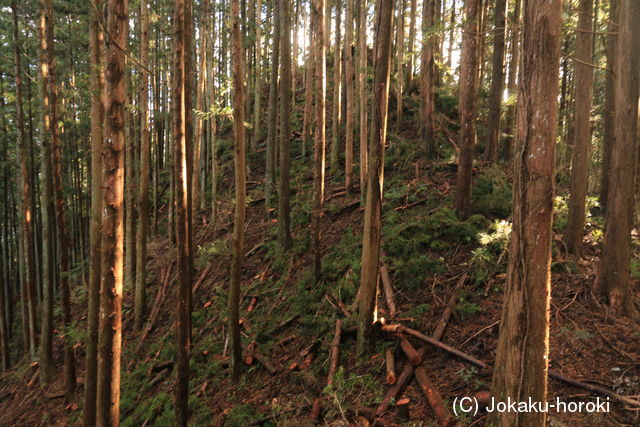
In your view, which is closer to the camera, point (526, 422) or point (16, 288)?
point (526, 422)

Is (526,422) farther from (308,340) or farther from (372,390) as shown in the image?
(308,340)

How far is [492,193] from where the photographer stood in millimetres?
8906

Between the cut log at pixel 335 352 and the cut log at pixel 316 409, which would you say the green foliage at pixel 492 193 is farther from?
the cut log at pixel 316 409

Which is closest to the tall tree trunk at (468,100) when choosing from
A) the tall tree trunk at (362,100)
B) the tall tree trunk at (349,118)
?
the tall tree trunk at (362,100)

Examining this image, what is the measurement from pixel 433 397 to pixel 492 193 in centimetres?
551

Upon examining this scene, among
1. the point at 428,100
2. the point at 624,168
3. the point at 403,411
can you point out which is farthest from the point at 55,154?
the point at 624,168

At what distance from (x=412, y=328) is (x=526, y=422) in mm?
2862

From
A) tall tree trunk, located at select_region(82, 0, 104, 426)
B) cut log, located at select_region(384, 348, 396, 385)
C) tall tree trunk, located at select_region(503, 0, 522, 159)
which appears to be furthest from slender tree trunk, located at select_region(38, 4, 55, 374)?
tall tree trunk, located at select_region(503, 0, 522, 159)

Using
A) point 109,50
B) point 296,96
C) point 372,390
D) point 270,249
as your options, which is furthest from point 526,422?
point 296,96

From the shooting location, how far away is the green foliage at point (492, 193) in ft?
27.8

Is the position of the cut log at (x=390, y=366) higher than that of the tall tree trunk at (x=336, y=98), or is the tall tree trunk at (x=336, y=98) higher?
the tall tree trunk at (x=336, y=98)

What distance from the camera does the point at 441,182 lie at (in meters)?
10.3

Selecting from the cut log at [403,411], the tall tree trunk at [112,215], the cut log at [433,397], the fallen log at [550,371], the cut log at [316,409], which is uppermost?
the tall tree trunk at [112,215]

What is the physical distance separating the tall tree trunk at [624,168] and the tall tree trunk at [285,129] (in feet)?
21.9
